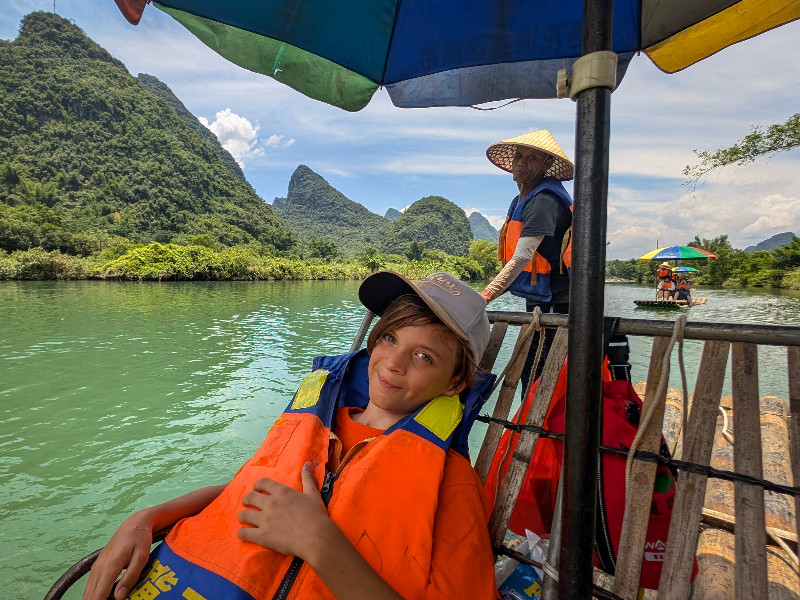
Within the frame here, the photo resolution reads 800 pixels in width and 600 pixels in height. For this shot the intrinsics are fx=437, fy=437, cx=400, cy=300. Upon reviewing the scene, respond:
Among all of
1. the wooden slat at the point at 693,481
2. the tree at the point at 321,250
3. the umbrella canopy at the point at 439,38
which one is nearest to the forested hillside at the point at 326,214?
the tree at the point at 321,250

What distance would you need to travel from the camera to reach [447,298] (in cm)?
131

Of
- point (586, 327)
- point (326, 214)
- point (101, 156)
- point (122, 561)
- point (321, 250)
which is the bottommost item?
point (122, 561)

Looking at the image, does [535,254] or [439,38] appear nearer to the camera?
[439,38]

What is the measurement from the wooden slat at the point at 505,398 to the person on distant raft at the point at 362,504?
0.10 m

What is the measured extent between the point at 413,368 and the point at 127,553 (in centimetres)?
84

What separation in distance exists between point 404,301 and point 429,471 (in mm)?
536

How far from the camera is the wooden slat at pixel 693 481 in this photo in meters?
1.01

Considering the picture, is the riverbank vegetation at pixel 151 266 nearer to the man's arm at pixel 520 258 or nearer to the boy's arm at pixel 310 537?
the man's arm at pixel 520 258

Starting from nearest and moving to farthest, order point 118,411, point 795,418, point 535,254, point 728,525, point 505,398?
1. point 795,418
2. point 505,398
3. point 728,525
4. point 535,254
5. point 118,411

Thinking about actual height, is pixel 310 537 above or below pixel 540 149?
below

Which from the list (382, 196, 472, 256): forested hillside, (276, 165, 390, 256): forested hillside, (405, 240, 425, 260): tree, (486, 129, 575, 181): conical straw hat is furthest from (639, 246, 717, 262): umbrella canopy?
(276, 165, 390, 256): forested hillside

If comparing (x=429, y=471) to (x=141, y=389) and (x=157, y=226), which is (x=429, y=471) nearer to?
(x=141, y=389)

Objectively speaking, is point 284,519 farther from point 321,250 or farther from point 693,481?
point 321,250

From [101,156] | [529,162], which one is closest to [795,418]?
[529,162]
